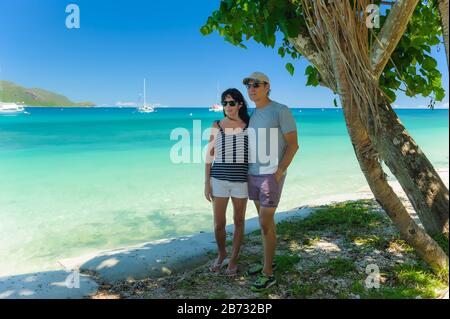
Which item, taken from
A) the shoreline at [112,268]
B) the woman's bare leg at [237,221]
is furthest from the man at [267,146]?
the shoreline at [112,268]

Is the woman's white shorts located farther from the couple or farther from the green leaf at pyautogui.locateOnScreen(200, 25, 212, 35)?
the green leaf at pyautogui.locateOnScreen(200, 25, 212, 35)

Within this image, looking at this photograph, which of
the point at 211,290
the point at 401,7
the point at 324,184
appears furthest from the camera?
the point at 324,184

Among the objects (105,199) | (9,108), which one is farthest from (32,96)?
(105,199)

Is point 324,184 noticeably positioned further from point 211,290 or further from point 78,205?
point 211,290

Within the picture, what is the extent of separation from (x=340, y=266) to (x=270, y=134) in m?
1.61

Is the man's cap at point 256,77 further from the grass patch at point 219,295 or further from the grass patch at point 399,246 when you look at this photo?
the grass patch at point 399,246

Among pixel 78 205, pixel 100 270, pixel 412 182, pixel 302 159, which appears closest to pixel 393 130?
pixel 412 182

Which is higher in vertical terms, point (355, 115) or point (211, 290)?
point (355, 115)

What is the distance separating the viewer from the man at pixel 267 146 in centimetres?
336

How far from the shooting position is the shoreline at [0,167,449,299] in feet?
13.0

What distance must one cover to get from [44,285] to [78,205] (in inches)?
279

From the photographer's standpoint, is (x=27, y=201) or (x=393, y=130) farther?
(x=27, y=201)

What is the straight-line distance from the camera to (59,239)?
7.90 meters

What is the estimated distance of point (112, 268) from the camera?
186 inches
